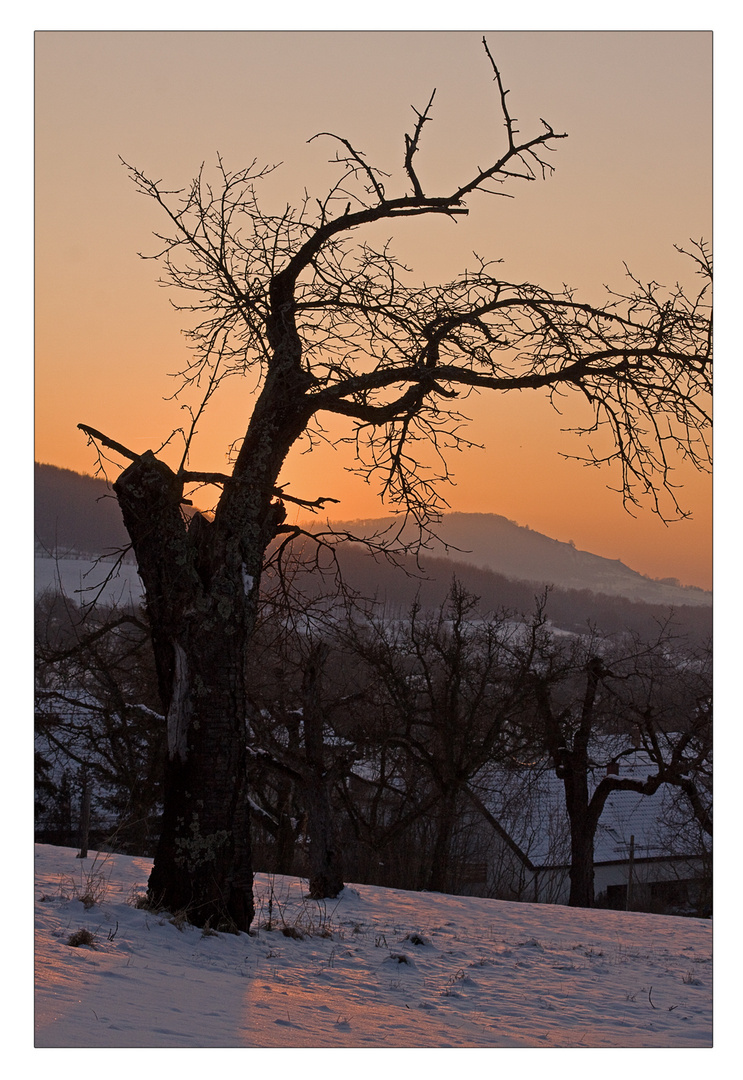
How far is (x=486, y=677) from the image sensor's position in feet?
66.9

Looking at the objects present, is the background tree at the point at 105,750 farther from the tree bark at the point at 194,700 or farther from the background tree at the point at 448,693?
the tree bark at the point at 194,700

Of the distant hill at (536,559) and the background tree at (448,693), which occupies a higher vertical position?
the distant hill at (536,559)

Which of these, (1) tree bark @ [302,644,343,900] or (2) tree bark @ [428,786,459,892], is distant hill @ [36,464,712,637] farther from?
(2) tree bark @ [428,786,459,892]

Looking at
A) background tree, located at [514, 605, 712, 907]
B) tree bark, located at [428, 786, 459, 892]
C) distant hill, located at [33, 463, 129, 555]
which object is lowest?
tree bark, located at [428, 786, 459, 892]

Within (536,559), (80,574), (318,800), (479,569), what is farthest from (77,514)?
(479,569)

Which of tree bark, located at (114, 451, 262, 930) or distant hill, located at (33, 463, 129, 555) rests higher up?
distant hill, located at (33, 463, 129, 555)

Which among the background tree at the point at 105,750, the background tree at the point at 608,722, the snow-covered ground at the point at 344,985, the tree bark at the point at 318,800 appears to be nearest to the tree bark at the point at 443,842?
the background tree at the point at 608,722

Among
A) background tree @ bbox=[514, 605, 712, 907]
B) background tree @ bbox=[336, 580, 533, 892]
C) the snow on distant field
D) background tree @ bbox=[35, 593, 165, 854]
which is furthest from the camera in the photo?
background tree @ bbox=[336, 580, 533, 892]

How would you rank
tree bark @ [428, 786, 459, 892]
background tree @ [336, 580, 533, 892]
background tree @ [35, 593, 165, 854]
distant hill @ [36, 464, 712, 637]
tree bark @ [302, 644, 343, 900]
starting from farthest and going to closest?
1. background tree @ [336, 580, 533, 892]
2. tree bark @ [428, 786, 459, 892]
3. background tree @ [35, 593, 165, 854]
4. tree bark @ [302, 644, 343, 900]
5. distant hill @ [36, 464, 712, 637]

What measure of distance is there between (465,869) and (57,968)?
23.0 metres

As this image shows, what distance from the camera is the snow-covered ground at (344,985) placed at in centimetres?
390

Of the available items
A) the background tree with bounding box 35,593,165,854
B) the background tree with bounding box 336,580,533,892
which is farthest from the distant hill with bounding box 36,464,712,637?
the background tree with bounding box 35,593,165,854

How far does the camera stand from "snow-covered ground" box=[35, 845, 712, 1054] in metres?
3.90

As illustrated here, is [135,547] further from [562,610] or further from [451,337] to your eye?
[562,610]
